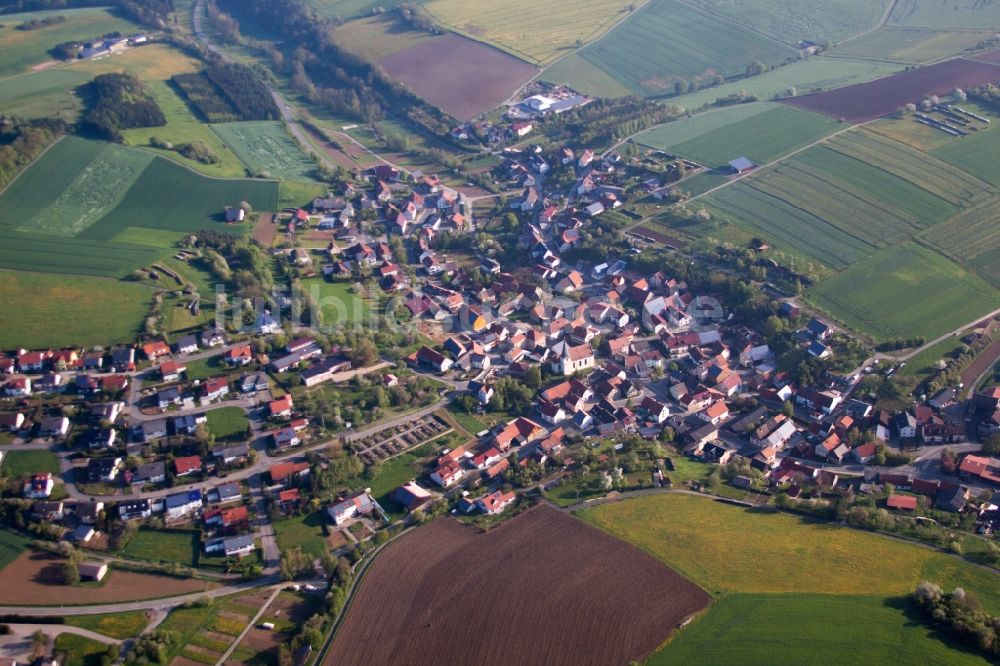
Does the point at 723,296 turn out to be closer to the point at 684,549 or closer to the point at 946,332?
the point at 946,332

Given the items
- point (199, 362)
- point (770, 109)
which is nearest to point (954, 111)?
point (770, 109)

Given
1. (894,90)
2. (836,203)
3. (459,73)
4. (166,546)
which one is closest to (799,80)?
(894,90)

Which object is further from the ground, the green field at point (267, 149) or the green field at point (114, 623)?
the green field at point (267, 149)

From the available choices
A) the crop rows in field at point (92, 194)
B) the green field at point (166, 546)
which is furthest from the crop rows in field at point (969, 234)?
the crop rows in field at point (92, 194)

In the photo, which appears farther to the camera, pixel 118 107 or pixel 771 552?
pixel 118 107

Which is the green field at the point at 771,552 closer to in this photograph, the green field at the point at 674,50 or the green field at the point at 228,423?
the green field at the point at 228,423

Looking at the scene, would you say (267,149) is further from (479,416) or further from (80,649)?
(80,649)

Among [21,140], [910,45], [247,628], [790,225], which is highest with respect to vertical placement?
[910,45]
